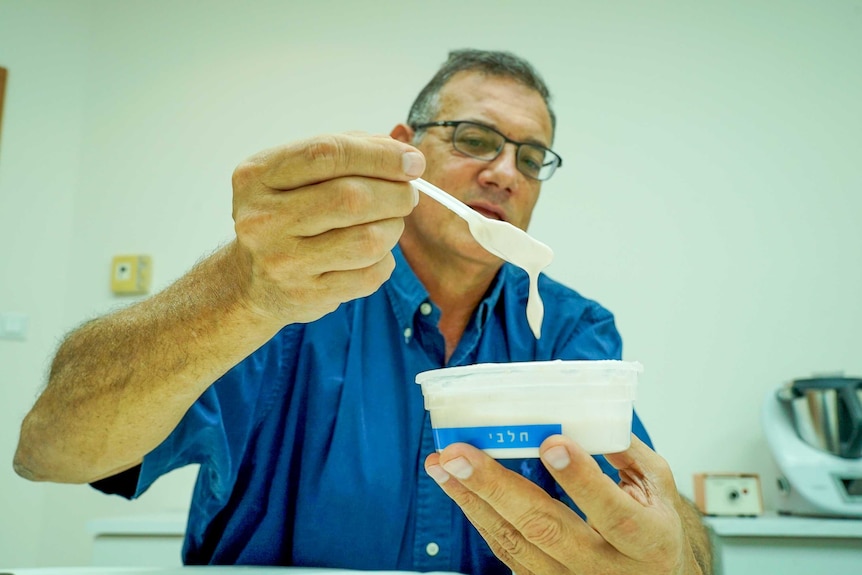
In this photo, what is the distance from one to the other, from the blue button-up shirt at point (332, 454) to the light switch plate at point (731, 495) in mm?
702

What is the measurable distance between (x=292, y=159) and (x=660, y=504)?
504mm

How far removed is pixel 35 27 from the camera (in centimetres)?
240

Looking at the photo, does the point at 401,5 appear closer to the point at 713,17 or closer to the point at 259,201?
the point at 713,17

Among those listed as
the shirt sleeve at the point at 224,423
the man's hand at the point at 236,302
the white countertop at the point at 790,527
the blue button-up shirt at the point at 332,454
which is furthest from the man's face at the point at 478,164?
the white countertop at the point at 790,527

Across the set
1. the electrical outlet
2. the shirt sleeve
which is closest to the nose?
the shirt sleeve

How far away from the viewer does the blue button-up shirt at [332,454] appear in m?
0.98

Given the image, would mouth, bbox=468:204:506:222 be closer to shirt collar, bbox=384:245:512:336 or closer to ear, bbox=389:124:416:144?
shirt collar, bbox=384:245:512:336

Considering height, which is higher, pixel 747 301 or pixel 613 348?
pixel 747 301

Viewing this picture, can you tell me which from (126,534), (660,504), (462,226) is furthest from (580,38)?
(126,534)

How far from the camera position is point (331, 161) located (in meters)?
0.62

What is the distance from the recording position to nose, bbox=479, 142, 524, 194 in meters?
1.28

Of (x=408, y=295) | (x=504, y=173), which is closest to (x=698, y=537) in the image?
(x=408, y=295)

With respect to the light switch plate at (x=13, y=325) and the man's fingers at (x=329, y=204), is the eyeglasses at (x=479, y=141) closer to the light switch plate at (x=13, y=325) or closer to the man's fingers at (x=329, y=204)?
the man's fingers at (x=329, y=204)

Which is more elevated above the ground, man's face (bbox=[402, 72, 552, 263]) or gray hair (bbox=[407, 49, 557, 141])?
gray hair (bbox=[407, 49, 557, 141])
